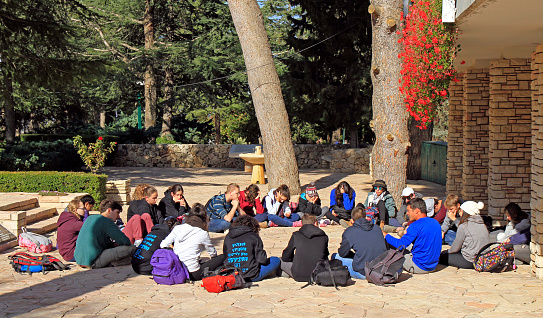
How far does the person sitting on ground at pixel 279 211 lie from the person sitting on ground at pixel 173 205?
1.67m

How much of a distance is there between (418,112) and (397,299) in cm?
451

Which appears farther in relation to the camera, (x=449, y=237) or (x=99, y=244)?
(x=449, y=237)

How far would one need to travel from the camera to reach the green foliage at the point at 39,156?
17484 millimetres

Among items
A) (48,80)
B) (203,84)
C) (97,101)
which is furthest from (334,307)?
(97,101)

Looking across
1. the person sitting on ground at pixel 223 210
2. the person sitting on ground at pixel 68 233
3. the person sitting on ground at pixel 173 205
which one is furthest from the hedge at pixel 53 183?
the person sitting on ground at pixel 68 233

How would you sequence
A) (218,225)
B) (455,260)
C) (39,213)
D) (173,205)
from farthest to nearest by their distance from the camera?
(39,213)
(218,225)
(173,205)
(455,260)

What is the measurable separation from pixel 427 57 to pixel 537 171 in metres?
2.40

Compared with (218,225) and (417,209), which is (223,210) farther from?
(417,209)

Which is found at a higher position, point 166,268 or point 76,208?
point 76,208

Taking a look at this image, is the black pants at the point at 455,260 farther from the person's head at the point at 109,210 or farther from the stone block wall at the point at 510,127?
the person's head at the point at 109,210

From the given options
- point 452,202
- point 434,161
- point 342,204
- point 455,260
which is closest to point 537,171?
point 452,202

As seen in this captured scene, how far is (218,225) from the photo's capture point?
412 inches

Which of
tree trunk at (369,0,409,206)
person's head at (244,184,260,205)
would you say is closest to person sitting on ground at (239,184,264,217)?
person's head at (244,184,260,205)

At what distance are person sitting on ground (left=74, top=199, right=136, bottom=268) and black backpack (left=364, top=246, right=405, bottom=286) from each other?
343 centimetres
